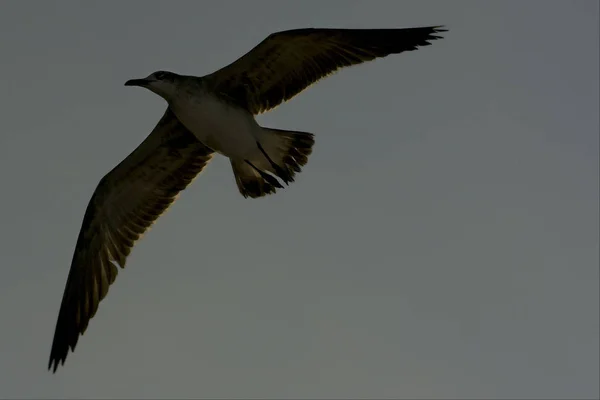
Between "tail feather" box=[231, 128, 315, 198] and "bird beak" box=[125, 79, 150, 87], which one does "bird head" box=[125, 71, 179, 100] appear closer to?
"bird beak" box=[125, 79, 150, 87]

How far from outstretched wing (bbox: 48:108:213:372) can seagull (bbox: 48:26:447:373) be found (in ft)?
0.04

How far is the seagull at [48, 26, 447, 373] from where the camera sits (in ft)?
33.9

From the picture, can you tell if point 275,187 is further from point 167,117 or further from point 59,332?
point 59,332

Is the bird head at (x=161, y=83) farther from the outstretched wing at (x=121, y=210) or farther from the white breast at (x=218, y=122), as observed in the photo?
the outstretched wing at (x=121, y=210)

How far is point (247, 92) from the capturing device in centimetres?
1084

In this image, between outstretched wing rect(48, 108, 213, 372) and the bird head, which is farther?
outstretched wing rect(48, 108, 213, 372)

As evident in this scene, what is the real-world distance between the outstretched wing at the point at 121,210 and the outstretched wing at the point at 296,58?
986 mm

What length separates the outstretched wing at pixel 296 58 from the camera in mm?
10211

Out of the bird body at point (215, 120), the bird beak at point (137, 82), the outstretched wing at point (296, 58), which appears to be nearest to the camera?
the outstretched wing at point (296, 58)

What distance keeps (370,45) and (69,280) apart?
4521mm

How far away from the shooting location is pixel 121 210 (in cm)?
1205

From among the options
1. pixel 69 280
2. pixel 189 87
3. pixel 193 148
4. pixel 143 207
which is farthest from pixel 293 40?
pixel 69 280

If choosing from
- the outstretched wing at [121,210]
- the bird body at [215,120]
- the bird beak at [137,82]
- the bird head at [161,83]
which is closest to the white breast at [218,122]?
the bird body at [215,120]

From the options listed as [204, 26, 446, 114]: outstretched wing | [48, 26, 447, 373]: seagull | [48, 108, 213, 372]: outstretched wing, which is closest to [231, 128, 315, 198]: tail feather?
[48, 26, 447, 373]: seagull
